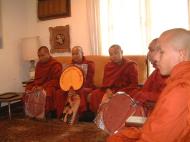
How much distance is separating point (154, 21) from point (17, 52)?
3135mm

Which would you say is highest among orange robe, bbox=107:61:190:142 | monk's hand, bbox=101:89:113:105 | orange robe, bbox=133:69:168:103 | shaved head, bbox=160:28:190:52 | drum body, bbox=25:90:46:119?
shaved head, bbox=160:28:190:52

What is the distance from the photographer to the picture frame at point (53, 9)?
22.2 ft

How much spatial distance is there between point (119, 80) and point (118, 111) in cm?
201

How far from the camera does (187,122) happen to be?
1.54 m

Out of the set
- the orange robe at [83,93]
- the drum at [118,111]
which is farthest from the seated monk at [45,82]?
the drum at [118,111]

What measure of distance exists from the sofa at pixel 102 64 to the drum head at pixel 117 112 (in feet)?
7.52

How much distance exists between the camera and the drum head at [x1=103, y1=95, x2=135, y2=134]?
3178 mm

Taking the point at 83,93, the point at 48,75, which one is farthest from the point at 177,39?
the point at 48,75

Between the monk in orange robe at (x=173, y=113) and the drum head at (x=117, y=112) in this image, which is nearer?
the monk in orange robe at (x=173, y=113)

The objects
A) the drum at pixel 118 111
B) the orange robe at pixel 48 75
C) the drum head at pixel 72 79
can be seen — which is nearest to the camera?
the drum at pixel 118 111

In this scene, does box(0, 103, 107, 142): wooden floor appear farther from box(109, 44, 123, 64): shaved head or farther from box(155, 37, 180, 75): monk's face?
box(155, 37, 180, 75): monk's face

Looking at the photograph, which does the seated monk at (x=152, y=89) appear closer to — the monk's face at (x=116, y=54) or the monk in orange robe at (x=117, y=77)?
the monk in orange robe at (x=117, y=77)

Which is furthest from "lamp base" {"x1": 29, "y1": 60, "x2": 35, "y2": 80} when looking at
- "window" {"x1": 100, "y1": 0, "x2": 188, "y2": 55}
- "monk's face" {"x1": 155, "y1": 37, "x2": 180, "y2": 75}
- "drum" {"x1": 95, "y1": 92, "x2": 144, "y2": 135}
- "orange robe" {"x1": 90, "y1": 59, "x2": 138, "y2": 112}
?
"monk's face" {"x1": 155, "y1": 37, "x2": 180, "y2": 75}

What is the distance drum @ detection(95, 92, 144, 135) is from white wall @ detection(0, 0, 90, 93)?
3.41 meters
